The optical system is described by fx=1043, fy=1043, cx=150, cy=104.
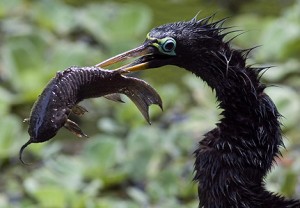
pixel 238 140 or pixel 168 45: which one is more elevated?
pixel 168 45

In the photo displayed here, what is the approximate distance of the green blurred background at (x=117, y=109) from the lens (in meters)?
7.13

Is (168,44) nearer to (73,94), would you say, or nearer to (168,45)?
(168,45)

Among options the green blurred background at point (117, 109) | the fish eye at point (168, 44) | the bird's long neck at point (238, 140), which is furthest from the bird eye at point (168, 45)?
the green blurred background at point (117, 109)

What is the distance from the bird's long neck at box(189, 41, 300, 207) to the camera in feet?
15.5

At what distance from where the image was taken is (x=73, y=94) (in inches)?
179

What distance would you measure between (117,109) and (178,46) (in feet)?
12.4

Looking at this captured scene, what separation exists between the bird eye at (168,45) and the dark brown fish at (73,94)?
0.21 meters

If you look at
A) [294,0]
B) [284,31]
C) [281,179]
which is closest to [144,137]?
[281,179]

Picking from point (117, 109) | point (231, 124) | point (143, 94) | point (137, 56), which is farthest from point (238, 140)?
point (117, 109)

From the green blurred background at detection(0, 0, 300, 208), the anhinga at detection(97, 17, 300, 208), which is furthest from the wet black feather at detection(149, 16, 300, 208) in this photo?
the green blurred background at detection(0, 0, 300, 208)

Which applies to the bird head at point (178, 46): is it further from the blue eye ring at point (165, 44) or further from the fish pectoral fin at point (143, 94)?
the fish pectoral fin at point (143, 94)

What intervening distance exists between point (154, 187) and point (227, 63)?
2.54 m

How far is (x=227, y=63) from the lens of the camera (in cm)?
466

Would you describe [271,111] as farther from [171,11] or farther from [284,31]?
[171,11]
